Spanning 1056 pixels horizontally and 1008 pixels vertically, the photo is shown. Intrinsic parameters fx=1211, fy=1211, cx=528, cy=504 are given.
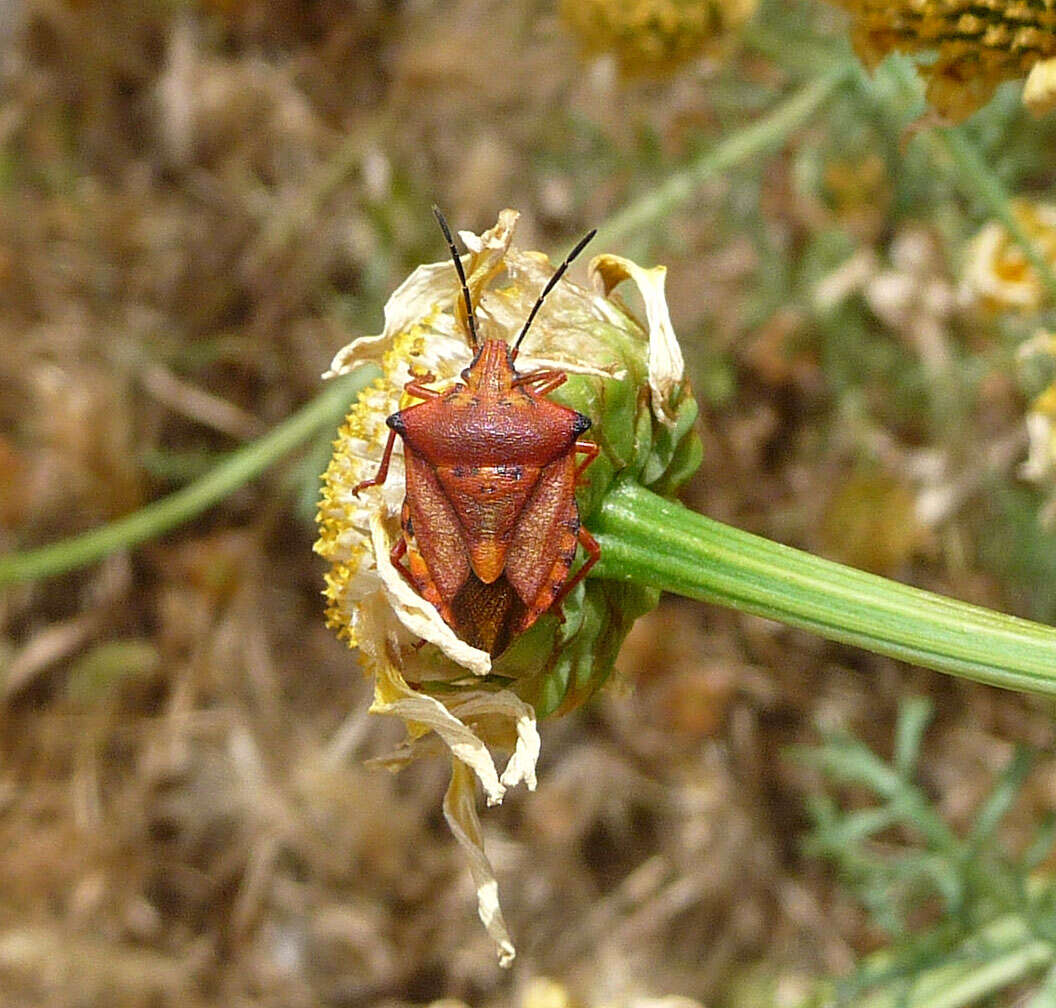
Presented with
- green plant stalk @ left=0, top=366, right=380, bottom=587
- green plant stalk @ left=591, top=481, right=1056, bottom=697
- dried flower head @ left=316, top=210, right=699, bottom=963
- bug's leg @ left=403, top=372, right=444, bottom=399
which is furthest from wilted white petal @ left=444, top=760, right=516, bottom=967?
green plant stalk @ left=0, top=366, right=380, bottom=587

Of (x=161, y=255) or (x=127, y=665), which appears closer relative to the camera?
(x=127, y=665)

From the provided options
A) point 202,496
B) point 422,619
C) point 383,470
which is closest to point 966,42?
point 383,470

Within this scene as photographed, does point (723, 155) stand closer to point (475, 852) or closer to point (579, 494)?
point (579, 494)

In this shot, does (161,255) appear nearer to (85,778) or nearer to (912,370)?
(85,778)

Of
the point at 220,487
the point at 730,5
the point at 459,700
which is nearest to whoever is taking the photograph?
the point at 459,700

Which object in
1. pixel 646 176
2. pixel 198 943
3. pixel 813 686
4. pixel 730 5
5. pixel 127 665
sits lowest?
pixel 198 943

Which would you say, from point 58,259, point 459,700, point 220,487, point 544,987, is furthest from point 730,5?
point 58,259

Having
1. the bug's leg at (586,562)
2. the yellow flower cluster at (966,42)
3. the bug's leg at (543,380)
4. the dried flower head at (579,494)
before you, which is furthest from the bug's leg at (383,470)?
the yellow flower cluster at (966,42)

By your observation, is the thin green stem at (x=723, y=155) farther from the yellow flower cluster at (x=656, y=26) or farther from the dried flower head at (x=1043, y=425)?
the dried flower head at (x=1043, y=425)
